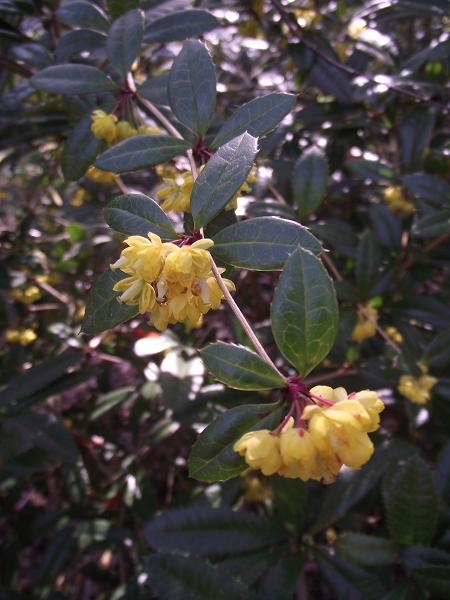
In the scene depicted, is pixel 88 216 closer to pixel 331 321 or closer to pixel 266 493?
pixel 266 493

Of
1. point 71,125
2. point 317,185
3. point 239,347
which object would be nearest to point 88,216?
point 71,125

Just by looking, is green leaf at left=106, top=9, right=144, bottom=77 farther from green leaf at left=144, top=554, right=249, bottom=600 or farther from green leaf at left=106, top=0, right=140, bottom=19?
green leaf at left=144, top=554, right=249, bottom=600

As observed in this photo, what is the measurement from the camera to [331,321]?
69cm

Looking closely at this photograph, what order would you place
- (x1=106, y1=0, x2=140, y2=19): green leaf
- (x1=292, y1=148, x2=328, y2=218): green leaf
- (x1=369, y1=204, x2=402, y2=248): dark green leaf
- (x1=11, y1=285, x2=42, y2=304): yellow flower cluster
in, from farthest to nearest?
(x1=11, y1=285, x2=42, y2=304): yellow flower cluster → (x1=369, y1=204, x2=402, y2=248): dark green leaf → (x1=292, y1=148, x2=328, y2=218): green leaf → (x1=106, y1=0, x2=140, y2=19): green leaf

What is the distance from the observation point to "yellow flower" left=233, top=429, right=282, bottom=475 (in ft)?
2.03

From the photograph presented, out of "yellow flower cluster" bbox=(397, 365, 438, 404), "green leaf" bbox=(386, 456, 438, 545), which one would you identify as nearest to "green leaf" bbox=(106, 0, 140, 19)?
"yellow flower cluster" bbox=(397, 365, 438, 404)

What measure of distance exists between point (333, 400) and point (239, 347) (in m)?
0.14

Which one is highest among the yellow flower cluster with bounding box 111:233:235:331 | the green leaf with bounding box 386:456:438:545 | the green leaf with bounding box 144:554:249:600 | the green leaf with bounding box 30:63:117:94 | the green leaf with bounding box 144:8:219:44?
the green leaf with bounding box 144:8:219:44

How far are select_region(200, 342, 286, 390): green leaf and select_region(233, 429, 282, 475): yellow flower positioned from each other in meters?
0.08

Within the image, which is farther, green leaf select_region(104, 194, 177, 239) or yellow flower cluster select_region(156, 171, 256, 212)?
yellow flower cluster select_region(156, 171, 256, 212)

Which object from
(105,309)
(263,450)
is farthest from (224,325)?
(263,450)

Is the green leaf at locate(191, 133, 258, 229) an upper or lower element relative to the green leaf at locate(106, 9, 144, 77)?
lower

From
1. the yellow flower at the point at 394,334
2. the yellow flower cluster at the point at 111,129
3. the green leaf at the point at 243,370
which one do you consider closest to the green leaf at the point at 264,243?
the green leaf at the point at 243,370

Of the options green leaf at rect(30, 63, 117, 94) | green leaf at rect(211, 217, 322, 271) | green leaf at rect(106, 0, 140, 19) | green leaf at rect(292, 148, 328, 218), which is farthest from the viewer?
green leaf at rect(292, 148, 328, 218)
